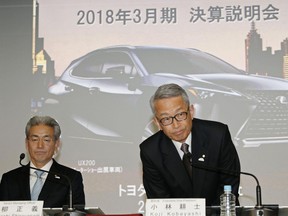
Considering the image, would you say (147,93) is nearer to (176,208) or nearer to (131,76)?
(131,76)

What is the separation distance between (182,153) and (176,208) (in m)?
0.92

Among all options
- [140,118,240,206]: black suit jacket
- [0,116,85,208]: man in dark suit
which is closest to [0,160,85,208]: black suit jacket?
[0,116,85,208]: man in dark suit

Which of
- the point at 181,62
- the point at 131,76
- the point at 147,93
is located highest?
the point at 181,62

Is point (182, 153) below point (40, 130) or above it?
below

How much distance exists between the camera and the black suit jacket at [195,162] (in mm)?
3322

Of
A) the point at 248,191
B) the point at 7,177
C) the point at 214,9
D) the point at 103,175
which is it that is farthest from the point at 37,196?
the point at 214,9

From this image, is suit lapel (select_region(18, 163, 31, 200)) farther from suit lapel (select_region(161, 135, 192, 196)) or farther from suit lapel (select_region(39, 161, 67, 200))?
suit lapel (select_region(161, 135, 192, 196))

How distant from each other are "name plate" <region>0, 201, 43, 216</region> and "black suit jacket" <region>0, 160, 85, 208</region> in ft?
2.97

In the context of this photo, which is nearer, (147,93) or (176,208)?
(176,208)

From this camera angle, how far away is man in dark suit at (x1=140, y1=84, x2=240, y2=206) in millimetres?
3230

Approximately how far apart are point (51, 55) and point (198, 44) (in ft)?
3.77

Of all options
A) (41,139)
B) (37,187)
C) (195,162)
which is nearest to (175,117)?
(195,162)

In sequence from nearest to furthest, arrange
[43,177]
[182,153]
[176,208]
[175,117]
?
[176,208], [175,117], [182,153], [43,177]

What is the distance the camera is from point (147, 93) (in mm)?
4645
